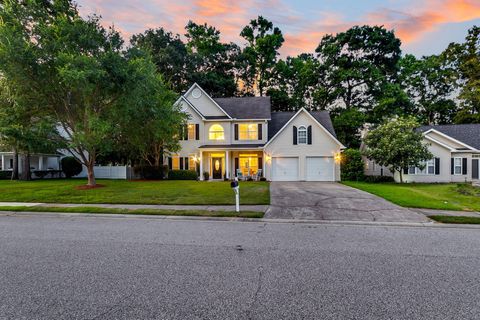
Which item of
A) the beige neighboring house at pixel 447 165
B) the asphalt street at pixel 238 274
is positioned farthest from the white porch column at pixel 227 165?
the asphalt street at pixel 238 274

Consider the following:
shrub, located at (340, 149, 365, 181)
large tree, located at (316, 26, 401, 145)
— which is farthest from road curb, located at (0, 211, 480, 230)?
large tree, located at (316, 26, 401, 145)

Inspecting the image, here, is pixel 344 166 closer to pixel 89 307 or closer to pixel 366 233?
pixel 366 233

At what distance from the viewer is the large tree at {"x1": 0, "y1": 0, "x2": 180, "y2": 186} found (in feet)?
43.9

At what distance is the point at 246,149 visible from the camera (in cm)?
2298

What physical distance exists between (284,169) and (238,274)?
19.0 meters

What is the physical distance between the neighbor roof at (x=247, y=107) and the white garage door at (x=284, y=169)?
4.82m

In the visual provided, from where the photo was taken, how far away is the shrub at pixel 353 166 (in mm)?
22438

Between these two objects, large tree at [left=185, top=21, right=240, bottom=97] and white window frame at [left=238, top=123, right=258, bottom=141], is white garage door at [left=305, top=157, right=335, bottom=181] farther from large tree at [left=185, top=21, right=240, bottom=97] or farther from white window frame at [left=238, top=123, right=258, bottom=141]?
large tree at [left=185, top=21, right=240, bottom=97]

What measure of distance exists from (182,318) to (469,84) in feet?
149

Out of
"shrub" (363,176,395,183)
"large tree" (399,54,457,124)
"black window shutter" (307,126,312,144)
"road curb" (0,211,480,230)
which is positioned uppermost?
"large tree" (399,54,457,124)

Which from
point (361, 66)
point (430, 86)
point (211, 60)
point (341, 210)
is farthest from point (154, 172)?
point (430, 86)

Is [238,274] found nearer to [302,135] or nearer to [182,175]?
[302,135]

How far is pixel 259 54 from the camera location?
133ft

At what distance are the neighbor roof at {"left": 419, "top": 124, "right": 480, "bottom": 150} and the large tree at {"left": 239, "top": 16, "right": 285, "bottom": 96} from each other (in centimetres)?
2350
